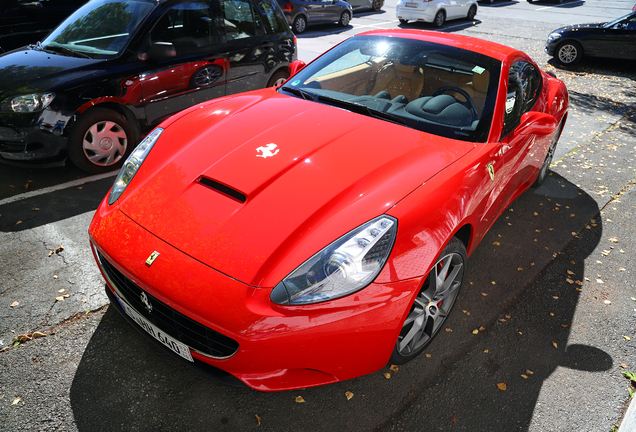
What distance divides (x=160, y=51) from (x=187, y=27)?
69cm

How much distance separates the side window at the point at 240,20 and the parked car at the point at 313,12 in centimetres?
829

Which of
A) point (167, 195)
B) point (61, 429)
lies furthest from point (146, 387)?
point (167, 195)

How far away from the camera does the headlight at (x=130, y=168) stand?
8.48ft

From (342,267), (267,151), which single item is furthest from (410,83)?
(342,267)

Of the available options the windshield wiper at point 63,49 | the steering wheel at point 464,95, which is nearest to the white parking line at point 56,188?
the windshield wiper at point 63,49

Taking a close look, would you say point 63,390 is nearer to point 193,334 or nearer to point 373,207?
Answer: point 193,334

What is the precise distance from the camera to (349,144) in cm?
269

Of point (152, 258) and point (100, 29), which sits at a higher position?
point (100, 29)

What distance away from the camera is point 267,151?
260 centimetres

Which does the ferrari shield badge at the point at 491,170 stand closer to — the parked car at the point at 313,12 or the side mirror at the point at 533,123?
the side mirror at the point at 533,123

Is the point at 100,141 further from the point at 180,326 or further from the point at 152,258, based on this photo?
the point at 180,326

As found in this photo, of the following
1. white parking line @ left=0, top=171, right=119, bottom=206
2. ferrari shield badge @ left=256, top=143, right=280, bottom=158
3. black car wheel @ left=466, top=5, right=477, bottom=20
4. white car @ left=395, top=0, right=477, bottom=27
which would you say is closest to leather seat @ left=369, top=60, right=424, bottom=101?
ferrari shield badge @ left=256, top=143, right=280, bottom=158

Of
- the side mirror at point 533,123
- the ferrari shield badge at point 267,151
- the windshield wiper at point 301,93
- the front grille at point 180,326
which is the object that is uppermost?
the windshield wiper at point 301,93

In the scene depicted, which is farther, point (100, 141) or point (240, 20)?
point (240, 20)
